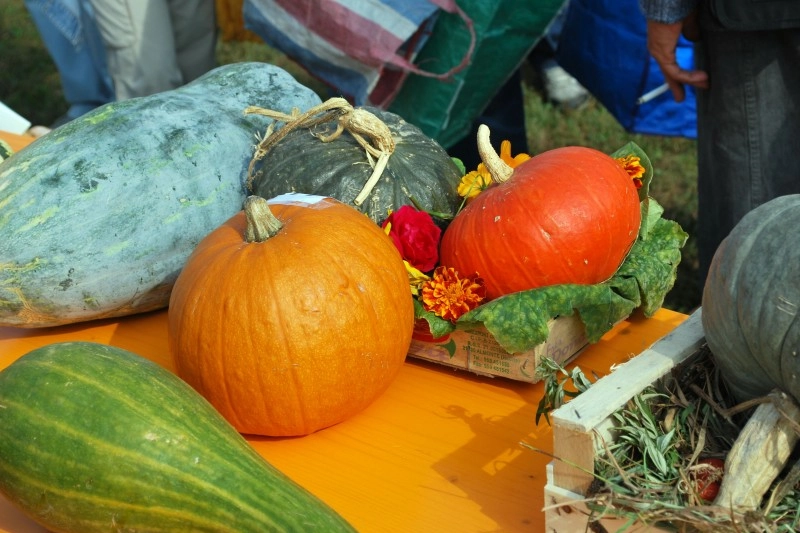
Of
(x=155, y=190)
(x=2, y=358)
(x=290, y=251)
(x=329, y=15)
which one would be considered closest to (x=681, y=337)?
(x=290, y=251)

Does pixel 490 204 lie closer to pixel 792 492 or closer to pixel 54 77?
pixel 792 492

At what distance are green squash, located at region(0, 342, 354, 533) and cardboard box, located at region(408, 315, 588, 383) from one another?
49cm

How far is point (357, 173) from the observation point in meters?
1.74

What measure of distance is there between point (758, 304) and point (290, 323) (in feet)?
2.22

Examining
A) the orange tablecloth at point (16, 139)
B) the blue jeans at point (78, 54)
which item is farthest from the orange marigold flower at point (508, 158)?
the blue jeans at point (78, 54)

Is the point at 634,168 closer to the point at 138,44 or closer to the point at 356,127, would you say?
the point at 356,127

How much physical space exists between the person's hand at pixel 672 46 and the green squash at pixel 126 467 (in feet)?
6.49

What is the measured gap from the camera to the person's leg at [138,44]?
410cm

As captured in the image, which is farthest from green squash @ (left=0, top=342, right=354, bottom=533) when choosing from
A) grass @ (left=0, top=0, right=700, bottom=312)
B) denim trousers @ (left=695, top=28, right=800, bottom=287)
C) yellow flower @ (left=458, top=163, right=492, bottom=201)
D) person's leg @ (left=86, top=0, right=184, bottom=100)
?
person's leg @ (left=86, top=0, right=184, bottom=100)

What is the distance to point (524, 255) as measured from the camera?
4.96ft

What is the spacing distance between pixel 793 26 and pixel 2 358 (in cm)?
206

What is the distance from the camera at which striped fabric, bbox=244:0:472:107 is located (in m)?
3.24

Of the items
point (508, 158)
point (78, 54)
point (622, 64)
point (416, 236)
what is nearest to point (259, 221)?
point (416, 236)

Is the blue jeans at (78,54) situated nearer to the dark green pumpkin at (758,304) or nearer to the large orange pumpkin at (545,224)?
the large orange pumpkin at (545,224)
